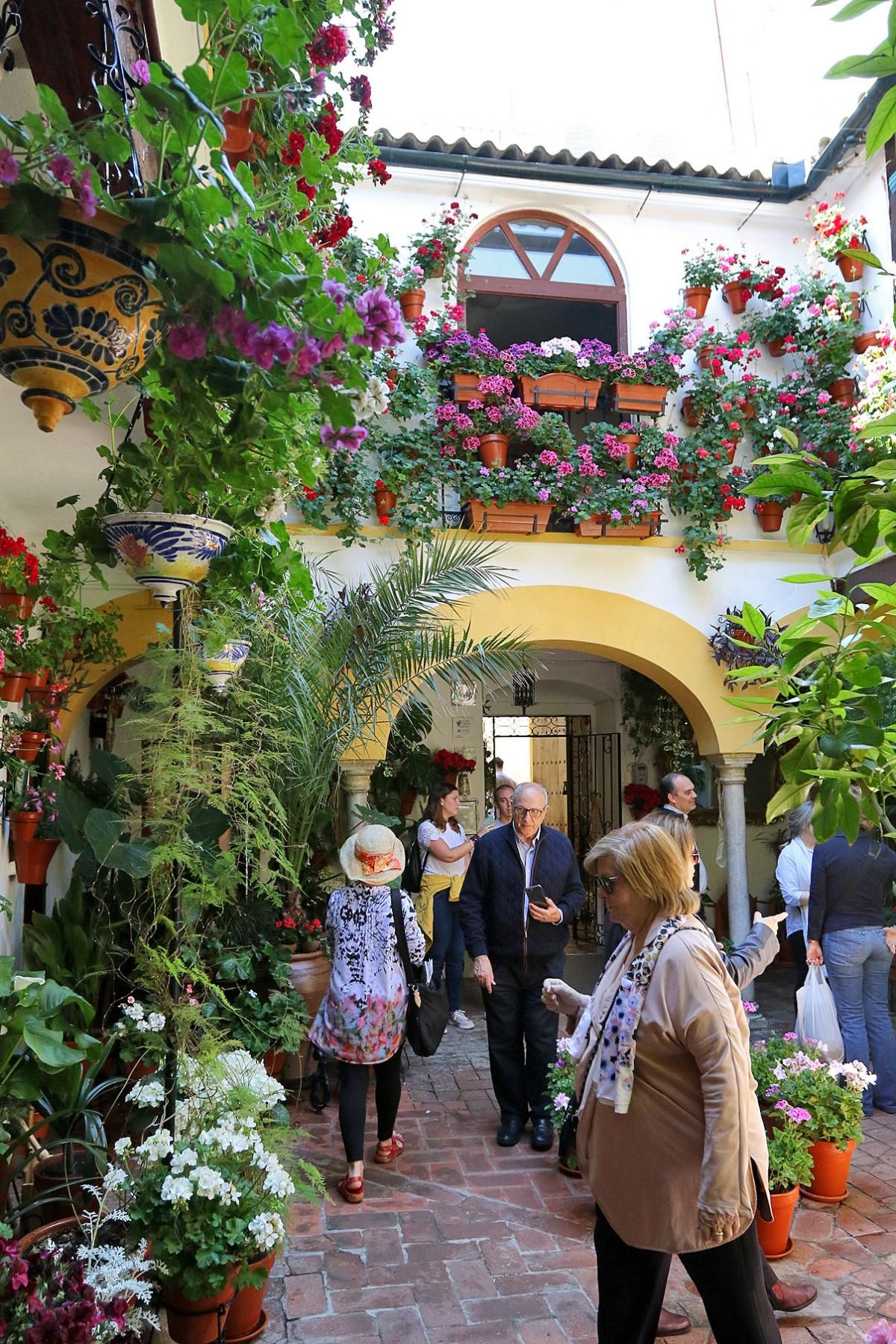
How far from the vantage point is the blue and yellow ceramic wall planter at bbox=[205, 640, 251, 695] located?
4.09 meters

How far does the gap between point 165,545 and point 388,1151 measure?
134 inches

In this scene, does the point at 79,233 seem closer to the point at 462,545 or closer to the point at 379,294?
the point at 379,294

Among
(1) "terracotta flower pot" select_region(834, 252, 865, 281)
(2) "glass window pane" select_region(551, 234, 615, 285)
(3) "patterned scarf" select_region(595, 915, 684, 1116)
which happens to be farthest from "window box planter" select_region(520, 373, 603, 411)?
(3) "patterned scarf" select_region(595, 915, 684, 1116)

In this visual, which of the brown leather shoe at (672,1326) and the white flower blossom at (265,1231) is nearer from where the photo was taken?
the white flower blossom at (265,1231)

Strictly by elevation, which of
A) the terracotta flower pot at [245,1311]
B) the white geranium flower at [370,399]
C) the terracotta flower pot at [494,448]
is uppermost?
the terracotta flower pot at [494,448]

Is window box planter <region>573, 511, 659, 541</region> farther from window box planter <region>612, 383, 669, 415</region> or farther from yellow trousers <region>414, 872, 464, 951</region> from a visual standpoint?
yellow trousers <region>414, 872, 464, 951</region>

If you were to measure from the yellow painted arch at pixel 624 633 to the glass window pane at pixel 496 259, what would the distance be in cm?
277

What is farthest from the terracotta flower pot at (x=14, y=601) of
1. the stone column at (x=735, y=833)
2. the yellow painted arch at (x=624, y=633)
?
A: the stone column at (x=735, y=833)

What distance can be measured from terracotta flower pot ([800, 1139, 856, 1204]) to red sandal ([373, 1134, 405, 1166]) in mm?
1905

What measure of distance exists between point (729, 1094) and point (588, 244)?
A: 7993 millimetres

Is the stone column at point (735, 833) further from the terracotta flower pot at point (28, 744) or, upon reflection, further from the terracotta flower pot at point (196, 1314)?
the terracotta flower pot at point (196, 1314)

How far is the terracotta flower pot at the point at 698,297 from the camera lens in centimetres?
844

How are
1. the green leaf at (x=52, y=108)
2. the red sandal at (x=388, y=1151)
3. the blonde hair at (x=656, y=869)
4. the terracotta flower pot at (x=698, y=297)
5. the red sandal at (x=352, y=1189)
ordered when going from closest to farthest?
the green leaf at (x=52, y=108), the blonde hair at (x=656, y=869), the red sandal at (x=352, y=1189), the red sandal at (x=388, y=1151), the terracotta flower pot at (x=698, y=297)

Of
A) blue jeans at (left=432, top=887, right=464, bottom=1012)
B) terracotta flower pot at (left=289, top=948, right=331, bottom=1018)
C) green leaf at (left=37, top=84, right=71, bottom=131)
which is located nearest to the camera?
green leaf at (left=37, top=84, right=71, bottom=131)
